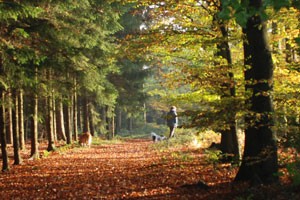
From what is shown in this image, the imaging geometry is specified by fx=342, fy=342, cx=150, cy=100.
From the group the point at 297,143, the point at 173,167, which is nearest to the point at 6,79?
the point at 173,167

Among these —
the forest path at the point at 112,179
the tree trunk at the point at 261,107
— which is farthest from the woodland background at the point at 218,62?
the forest path at the point at 112,179

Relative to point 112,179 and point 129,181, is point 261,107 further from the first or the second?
point 112,179

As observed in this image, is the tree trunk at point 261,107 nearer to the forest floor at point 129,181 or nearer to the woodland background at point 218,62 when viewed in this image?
the woodland background at point 218,62

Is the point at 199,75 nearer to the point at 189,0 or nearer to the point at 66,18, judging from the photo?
the point at 189,0

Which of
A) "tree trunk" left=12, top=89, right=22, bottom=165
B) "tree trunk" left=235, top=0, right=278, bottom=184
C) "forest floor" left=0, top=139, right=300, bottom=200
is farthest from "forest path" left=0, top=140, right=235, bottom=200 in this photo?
"tree trunk" left=235, top=0, right=278, bottom=184

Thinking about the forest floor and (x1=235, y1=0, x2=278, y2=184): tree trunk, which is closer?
(x1=235, y1=0, x2=278, y2=184): tree trunk

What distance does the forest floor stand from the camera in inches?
303

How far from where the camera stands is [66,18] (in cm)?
1608

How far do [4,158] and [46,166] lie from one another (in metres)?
1.93

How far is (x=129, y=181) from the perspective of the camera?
1021 cm

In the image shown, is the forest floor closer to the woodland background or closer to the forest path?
the forest path

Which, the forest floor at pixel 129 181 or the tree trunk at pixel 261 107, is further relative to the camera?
the forest floor at pixel 129 181

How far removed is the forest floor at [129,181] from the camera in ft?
25.2

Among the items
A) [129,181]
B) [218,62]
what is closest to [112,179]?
[129,181]
